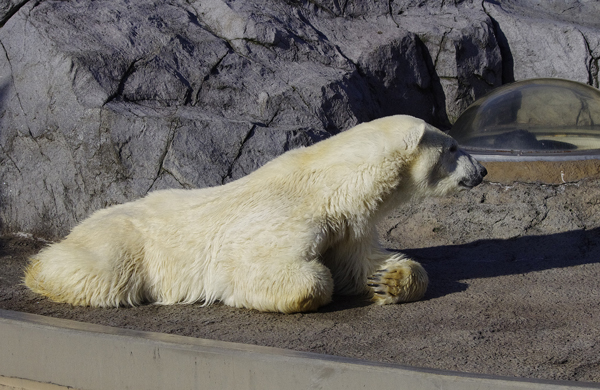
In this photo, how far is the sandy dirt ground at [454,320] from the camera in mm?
2529

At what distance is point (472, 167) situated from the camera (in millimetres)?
3480

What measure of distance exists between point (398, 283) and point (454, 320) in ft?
1.19

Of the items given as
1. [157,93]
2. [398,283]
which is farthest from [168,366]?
[157,93]

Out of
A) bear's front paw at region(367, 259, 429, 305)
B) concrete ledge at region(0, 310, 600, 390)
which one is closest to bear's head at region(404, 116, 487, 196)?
bear's front paw at region(367, 259, 429, 305)

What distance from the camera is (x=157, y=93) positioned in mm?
5363

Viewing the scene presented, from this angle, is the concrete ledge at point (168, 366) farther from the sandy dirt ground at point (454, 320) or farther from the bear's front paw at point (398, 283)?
the bear's front paw at point (398, 283)

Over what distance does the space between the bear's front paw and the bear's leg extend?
1.02 ft

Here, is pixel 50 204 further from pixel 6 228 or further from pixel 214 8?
pixel 214 8

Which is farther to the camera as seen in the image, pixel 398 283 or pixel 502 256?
pixel 502 256

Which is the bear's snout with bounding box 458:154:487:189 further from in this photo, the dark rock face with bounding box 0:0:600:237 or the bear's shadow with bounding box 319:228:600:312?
the dark rock face with bounding box 0:0:600:237

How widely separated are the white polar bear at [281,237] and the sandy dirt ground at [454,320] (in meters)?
0.10

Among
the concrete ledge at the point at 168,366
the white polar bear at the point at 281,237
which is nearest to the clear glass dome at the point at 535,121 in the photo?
the white polar bear at the point at 281,237

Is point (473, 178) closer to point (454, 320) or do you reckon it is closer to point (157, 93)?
point (454, 320)

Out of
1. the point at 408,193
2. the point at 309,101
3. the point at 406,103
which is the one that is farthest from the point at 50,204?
the point at 406,103
